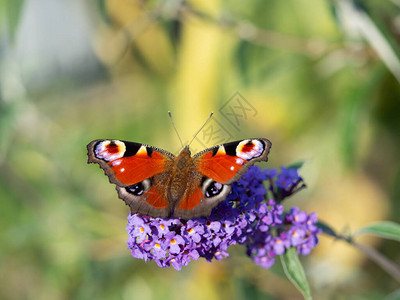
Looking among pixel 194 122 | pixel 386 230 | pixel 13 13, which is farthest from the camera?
pixel 194 122

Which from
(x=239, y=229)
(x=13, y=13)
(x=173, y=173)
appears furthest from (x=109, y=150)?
(x=13, y=13)

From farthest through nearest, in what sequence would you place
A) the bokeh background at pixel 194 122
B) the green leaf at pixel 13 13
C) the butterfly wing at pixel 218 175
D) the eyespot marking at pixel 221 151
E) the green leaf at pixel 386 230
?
the bokeh background at pixel 194 122 < the green leaf at pixel 13 13 < the green leaf at pixel 386 230 < the eyespot marking at pixel 221 151 < the butterfly wing at pixel 218 175

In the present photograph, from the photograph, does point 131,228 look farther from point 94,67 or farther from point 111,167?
point 94,67

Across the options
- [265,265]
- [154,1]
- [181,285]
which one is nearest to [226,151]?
[265,265]

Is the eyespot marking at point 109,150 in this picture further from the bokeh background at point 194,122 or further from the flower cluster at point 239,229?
the bokeh background at point 194,122

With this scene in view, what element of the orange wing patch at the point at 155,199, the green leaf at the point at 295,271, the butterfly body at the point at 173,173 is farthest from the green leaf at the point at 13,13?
the green leaf at the point at 295,271

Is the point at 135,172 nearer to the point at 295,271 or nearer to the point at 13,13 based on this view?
the point at 295,271

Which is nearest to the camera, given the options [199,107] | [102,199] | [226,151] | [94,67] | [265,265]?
[226,151]
